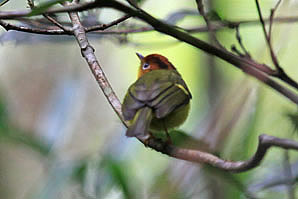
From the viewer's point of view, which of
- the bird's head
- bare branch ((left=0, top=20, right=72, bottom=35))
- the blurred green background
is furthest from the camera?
the bird's head

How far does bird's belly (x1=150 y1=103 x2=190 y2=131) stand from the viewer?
279 centimetres

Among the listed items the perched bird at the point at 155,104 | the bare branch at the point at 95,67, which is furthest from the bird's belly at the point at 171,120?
the bare branch at the point at 95,67

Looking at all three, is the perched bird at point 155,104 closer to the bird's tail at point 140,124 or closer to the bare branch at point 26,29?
the bird's tail at point 140,124

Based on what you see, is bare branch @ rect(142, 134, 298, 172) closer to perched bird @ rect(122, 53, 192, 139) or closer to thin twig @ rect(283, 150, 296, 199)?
thin twig @ rect(283, 150, 296, 199)

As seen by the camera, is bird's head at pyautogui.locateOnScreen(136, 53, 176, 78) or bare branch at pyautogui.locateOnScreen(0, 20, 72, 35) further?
bird's head at pyautogui.locateOnScreen(136, 53, 176, 78)

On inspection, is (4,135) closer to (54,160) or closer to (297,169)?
(54,160)

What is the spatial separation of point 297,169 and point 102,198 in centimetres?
82

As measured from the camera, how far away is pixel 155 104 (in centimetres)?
264

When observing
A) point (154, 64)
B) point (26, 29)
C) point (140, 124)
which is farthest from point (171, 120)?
point (26, 29)

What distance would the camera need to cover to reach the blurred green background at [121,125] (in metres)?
1.55

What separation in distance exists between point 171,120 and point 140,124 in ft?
1.59

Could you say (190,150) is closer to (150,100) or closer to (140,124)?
(140,124)

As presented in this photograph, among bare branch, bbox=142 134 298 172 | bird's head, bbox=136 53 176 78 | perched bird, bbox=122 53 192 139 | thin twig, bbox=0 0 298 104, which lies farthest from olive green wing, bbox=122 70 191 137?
thin twig, bbox=0 0 298 104

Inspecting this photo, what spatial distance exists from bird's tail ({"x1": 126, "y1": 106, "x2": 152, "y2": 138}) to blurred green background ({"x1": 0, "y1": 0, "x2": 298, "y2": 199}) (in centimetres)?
15
